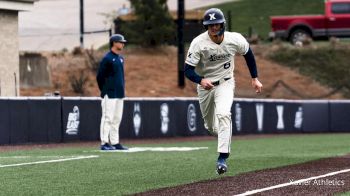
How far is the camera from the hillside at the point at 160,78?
3503 centimetres

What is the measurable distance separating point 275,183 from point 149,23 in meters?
27.6

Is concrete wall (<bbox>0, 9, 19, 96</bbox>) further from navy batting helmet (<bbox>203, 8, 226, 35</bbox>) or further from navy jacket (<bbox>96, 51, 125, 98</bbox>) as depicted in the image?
navy batting helmet (<bbox>203, 8, 226, 35</bbox>)

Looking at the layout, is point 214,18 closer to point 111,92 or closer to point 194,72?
point 194,72

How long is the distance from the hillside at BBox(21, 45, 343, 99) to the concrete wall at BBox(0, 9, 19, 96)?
595 centimetres

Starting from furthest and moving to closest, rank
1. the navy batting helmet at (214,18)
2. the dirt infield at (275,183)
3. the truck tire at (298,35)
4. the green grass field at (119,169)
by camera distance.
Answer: the truck tire at (298,35), the navy batting helmet at (214,18), the green grass field at (119,169), the dirt infield at (275,183)

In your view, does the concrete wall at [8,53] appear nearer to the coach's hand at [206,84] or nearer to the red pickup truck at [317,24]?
the coach's hand at [206,84]

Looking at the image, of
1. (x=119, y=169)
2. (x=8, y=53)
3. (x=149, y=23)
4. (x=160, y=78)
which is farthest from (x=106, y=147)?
(x=149, y=23)

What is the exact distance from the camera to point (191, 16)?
43031 mm

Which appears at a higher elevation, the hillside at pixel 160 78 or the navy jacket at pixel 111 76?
the navy jacket at pixel 111 76

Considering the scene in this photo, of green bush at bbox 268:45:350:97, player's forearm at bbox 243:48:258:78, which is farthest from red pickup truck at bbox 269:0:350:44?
player's forearm at bbox 243:48:258:78

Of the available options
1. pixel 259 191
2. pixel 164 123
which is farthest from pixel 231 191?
pixel 164 123

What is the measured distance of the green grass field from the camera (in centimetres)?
1069

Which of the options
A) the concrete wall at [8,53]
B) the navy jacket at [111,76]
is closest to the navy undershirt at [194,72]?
the navy jacket at [111,76]

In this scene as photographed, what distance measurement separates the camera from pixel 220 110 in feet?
40.9
